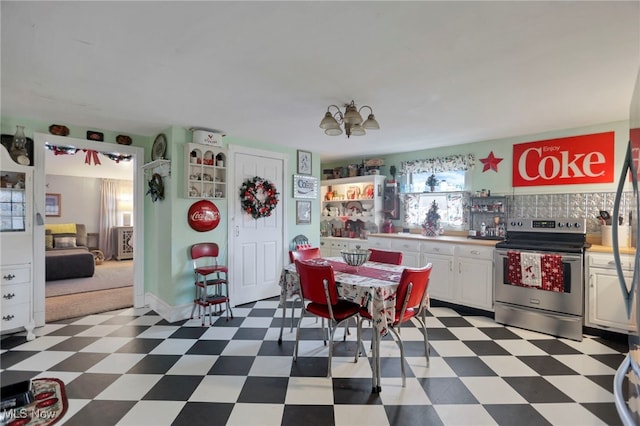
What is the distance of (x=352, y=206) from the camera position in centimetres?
572

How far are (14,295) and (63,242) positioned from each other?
4234mm

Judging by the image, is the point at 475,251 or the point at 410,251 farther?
the point at 410,251

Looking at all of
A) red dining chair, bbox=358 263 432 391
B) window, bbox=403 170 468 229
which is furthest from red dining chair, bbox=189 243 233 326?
window, bbox=403 170 468 229

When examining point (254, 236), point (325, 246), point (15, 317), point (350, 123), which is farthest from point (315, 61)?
point (325, 246)

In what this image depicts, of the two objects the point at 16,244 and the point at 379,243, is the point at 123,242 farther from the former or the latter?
the point at 379,243

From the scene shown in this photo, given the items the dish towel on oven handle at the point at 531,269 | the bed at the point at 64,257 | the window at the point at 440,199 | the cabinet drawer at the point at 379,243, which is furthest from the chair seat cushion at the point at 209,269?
the bed at the point at 64,257

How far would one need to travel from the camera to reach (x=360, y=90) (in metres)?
2.51

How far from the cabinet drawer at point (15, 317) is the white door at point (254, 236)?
1.97 meters

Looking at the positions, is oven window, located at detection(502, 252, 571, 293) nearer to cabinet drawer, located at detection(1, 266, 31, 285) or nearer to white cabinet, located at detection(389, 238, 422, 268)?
white cabinet, located at detection(389, 238, 422, 268)

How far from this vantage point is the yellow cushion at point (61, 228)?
21.8ft

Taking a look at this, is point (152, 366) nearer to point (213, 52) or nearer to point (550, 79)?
point (213, 52)

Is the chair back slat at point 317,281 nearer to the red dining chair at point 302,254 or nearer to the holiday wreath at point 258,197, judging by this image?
the red dining chair at point 302,254

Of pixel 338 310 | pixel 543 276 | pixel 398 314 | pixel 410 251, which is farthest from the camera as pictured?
pixel 410 251

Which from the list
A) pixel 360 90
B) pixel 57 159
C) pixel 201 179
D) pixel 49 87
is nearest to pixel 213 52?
pixel 360 90
